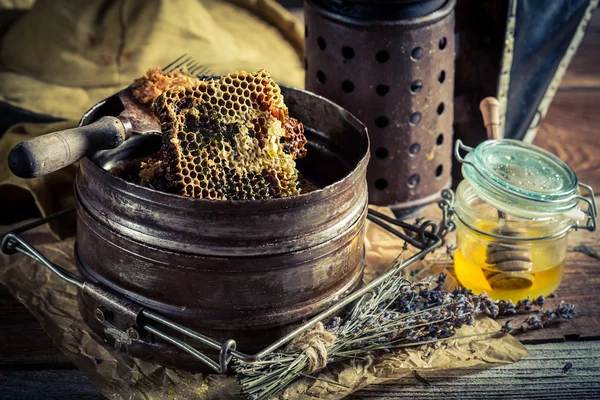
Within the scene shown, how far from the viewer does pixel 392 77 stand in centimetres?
160

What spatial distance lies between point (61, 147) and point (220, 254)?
0.27 m

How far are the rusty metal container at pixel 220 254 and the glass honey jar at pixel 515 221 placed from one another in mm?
260

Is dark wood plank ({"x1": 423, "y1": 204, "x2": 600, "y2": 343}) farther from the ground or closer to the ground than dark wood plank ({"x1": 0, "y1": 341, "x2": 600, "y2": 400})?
farther from the ground

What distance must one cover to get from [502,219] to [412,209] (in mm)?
304

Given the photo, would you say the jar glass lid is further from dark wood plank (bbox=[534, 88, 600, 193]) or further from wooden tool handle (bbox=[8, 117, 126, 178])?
wooden tool handle (bbox=[8, 117, 126, 178])

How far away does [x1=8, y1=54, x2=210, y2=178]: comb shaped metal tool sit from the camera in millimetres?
1131

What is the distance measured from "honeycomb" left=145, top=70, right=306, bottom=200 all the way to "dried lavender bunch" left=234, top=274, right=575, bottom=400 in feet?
0.77

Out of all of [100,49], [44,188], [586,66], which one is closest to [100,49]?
[100,49]

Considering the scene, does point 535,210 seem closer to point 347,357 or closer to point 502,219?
point 502,219

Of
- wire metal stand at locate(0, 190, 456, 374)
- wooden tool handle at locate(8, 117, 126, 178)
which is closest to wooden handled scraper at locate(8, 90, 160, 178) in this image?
wooden tool handle at locate(8, 117, 126, 178)

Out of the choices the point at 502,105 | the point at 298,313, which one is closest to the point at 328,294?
the point at 298,313

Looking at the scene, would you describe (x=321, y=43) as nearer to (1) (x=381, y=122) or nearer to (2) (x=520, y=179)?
(1) (x=381, y=122)

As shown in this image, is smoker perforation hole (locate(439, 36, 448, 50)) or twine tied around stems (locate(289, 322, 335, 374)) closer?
twine tied around stems (locate(289, 322, 335, 374))

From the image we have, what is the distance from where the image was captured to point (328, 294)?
132 cm
